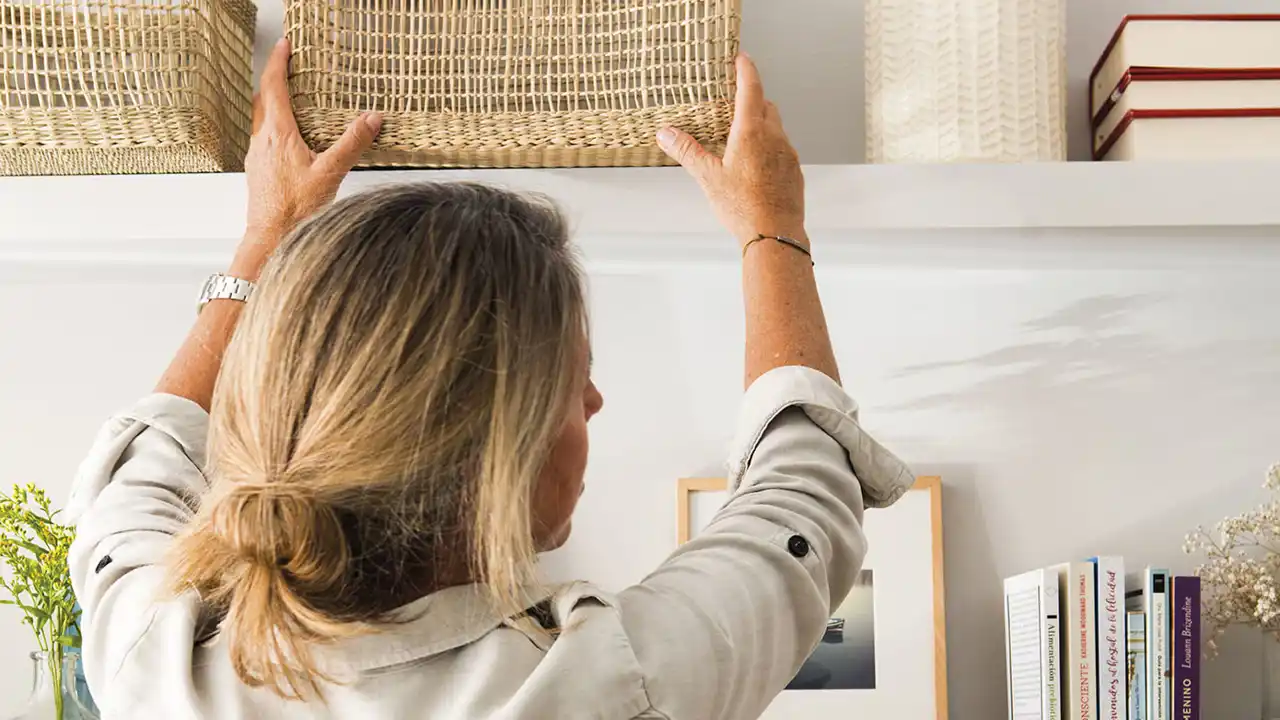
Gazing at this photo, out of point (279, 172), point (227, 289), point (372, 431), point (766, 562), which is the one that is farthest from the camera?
point (279, 172)

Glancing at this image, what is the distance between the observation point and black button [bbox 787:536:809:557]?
769mm

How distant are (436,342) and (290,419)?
9cm

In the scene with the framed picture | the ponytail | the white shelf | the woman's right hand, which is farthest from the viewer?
the framed picture

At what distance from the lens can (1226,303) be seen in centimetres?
149

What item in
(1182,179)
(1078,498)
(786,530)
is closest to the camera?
(786,530)

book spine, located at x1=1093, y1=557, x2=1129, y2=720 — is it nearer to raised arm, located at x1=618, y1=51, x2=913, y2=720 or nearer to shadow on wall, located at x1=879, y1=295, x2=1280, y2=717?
shadow on wall, located at x1=879, y1=295, x2=1280, y2=717

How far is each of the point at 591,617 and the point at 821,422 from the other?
0.23 metres

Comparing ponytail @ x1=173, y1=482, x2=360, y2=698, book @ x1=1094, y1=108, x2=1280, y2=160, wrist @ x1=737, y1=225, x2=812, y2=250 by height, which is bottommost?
ponytail @ x1=173, y1=482, x2=360, y2=698

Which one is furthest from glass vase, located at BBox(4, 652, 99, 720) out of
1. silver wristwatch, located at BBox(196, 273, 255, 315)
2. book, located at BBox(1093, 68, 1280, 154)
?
book, located at BBox(1093, 68, 1280, 154)

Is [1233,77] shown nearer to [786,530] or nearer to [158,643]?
[786,530]

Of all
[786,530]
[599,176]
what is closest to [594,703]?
[786,530]

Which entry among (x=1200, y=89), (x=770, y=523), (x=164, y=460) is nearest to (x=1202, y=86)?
(x=1200, y=89)

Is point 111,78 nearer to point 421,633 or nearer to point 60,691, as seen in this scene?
point 60,691

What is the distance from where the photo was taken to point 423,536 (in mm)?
694
